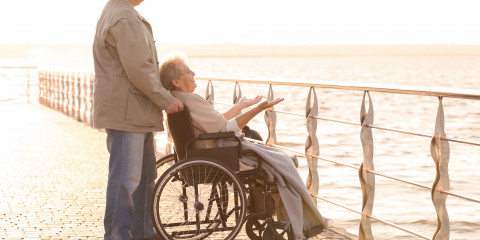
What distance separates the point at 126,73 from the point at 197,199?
2.70ft

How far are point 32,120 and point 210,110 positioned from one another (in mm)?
12792

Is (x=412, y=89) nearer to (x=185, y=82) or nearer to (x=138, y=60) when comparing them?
(x=185, y=82)

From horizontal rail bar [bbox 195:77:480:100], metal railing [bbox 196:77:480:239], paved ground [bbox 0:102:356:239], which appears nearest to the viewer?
horizontal rail bar [bbox 195:77:480:100]

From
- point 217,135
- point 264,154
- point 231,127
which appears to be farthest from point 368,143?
point 217,135

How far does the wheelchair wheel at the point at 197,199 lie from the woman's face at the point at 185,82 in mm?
451

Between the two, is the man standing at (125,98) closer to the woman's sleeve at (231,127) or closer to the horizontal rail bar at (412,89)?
the woman's sleeve at (231,127)

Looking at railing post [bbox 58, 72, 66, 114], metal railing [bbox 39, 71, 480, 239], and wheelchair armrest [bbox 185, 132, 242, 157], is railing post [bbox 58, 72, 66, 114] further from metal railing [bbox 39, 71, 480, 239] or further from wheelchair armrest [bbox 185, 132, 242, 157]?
wheelchair armrest [bbox 185, 132, 242, 157]

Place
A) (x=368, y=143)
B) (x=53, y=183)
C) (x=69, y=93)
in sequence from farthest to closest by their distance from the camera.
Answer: (x=69, y=93), (x=53, y=183), (x=368, y=143)

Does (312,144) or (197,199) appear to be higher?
(312,144)

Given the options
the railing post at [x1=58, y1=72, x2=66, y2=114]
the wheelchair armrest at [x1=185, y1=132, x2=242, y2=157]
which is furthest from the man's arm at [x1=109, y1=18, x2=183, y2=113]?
the railing post at [x1=58, y1=72, x2=66, y2=114]

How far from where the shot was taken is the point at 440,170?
495cm

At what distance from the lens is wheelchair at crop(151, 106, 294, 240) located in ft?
17.3

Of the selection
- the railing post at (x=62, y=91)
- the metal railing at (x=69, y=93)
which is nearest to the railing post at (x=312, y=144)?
the metal railing at (x=69, y=93)

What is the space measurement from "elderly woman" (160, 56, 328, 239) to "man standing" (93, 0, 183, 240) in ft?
0.47
